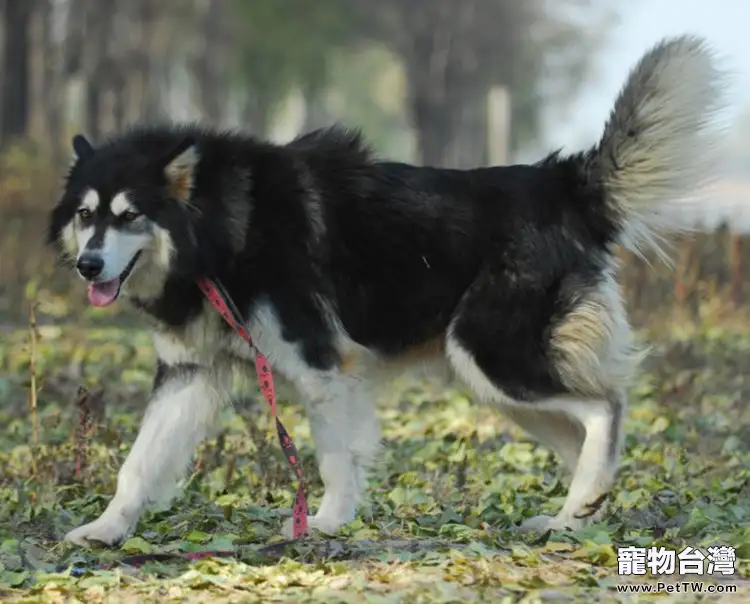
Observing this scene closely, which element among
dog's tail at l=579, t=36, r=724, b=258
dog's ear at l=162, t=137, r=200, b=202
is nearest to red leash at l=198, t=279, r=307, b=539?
dog's ear at l=162, t=137, r=200, b=202

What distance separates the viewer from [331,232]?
6.29 metres

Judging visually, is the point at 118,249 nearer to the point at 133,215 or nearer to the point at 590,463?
the point at 133,215

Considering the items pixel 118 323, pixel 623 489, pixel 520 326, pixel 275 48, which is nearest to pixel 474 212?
pixel 520 326

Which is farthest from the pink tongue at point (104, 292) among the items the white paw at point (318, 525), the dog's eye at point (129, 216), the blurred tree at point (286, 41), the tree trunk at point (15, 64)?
the blurred tree at point (286, 41)

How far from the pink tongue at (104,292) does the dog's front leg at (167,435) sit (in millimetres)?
528

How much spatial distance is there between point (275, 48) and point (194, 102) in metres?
3.93

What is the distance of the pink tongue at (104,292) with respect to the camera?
585 centimetres

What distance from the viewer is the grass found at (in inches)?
196

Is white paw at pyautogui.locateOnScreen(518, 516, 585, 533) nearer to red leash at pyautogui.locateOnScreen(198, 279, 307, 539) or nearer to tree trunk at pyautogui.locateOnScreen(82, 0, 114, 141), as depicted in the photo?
red leash at pyautogui.locateOnScreen(198, 279, 307, 539)

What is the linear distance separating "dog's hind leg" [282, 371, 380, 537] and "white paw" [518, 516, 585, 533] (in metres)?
0.78

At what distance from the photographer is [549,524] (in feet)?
20.0

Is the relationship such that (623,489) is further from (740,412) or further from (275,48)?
(275,48)

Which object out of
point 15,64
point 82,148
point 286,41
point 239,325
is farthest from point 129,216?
point 286,41

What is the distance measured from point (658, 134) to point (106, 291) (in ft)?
8.81
